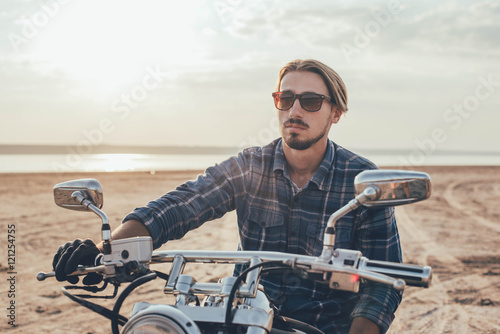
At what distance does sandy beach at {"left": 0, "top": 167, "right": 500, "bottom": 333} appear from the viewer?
512 cm

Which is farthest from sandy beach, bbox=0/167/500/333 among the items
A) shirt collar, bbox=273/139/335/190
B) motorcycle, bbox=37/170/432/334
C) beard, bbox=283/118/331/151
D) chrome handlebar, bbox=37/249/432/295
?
chrome handlebar, bbox=37/249/432/295

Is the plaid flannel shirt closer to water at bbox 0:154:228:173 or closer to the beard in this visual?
the beard

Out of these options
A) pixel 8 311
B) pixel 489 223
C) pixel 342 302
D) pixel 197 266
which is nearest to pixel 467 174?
pixel 489 223

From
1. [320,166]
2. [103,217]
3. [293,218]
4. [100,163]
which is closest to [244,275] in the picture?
[103,217]

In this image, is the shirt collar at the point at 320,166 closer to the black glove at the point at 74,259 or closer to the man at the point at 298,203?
the man at the point at 298,203

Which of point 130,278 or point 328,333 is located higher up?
point 130,278

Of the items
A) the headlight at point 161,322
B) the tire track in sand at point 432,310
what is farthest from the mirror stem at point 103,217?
the tire track in sand at point 432,310

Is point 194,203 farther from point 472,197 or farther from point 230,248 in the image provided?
point 472,197

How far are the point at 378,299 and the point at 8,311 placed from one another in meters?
4.18

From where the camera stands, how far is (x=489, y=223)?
9.94m

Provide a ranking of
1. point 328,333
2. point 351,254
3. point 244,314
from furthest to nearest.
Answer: point 328,333 → point 351,254 → point 244,314

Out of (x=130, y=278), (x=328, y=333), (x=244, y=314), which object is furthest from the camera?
(x=328, y=333)

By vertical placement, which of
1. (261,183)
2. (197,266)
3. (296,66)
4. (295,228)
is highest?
(296,66)

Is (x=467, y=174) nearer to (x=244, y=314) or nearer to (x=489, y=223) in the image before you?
(x=489, y=223)
